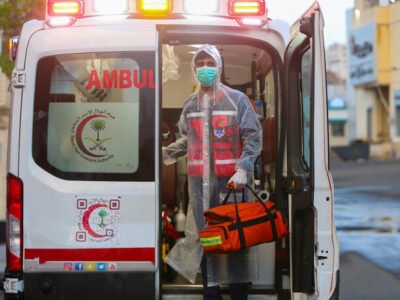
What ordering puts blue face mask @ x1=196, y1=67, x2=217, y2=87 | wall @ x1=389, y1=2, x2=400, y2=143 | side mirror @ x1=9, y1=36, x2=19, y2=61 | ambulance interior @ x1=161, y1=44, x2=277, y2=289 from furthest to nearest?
wall @ x1=389, y1=2, x2=400, y2=143 → ambulance interior @ x1=161, y1=44, x2=277, y2=289 → blue face mask @ x1=196, y1=67, x2=217, y2=87 → side mirror @ x1=9, y1=36, x2=19, y2=61

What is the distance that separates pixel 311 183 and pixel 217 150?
819mm

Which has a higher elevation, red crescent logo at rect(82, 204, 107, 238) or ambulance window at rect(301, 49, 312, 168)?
ambulance window at rect(301, 49, 312, 168)

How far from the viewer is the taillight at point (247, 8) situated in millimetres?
4152

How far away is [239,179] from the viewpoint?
4129 mm

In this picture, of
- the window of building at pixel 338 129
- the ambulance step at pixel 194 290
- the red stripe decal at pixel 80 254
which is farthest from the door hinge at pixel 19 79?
the window of building at pixel 338 129

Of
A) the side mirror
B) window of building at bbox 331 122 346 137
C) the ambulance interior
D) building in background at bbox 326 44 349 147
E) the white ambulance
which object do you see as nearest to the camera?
the white ambulance

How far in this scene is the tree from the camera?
31.2 feet

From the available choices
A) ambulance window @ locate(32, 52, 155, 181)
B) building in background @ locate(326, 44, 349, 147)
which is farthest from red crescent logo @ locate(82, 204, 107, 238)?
building in background @ locate(326, 44, 349, 147)

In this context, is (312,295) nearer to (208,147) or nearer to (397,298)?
(208,147)

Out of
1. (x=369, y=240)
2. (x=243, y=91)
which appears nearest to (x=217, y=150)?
A: (x=243, y=91)

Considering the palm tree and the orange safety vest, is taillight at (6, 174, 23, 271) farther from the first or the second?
the orange safety vest

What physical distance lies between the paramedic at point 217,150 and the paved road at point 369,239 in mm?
2581

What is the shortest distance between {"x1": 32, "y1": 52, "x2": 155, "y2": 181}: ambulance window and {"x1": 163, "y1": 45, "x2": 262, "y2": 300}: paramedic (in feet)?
1.63

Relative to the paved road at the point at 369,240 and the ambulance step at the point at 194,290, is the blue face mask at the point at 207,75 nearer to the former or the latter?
the ambulance step at the point at 194,290
